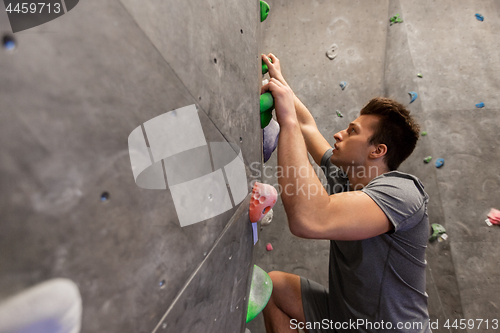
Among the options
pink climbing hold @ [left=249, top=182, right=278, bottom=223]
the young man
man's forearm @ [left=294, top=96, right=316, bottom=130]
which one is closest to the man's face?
the young man

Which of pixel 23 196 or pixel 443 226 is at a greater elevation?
pixel 23 196

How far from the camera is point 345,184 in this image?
4.02ft

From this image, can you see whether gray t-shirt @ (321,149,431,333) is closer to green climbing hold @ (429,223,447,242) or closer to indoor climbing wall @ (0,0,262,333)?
indoor climbing wall @ (0,0,262,333)

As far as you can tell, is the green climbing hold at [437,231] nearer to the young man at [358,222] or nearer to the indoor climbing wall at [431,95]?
the indoor climbing wall at [431,95]

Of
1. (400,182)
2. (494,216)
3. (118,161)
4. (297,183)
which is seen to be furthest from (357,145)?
(494,216)

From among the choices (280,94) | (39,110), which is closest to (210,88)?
(39,110)

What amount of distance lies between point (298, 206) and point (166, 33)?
1.82ft

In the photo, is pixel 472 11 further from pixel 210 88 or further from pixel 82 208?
pixel 82 208

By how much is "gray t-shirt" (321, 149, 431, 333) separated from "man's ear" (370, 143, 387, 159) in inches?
4.9

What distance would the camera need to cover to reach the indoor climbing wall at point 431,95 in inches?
62.5

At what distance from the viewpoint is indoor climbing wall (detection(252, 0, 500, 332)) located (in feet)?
5.21

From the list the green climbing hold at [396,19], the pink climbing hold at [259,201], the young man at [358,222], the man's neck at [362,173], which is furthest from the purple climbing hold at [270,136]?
the green climbing hold at [396,19]

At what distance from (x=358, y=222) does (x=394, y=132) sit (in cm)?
54

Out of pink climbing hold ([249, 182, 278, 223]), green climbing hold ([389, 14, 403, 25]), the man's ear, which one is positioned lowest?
the man's ear
